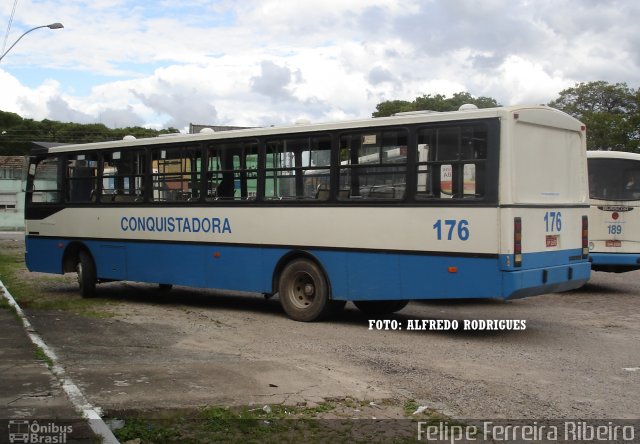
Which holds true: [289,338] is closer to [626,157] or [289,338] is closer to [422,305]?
[422,305]

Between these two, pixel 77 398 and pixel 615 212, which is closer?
pixel 77 398

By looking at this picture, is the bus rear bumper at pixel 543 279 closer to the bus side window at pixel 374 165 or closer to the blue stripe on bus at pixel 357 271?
the blue stripe on bus at pixel 357 271

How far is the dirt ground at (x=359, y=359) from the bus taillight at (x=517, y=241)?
1101 mm

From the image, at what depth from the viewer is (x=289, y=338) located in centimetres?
1012

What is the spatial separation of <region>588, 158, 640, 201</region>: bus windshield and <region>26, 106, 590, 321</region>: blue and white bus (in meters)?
5.31

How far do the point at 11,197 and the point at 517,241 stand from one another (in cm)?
5593

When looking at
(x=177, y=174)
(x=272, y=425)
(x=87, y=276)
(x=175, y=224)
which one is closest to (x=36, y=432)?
(x=272, y=425)

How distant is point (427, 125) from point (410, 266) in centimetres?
190

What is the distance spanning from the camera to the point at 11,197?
5884 cm

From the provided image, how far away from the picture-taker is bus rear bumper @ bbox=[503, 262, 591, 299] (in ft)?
30.9

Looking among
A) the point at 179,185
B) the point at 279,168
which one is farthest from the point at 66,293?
the point at 279,168

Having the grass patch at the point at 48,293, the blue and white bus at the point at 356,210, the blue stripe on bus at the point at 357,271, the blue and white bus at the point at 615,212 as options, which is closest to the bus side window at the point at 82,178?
the blue and white bus at the point at 356,210

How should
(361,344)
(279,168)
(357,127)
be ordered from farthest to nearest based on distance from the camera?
(279,168), (357,127), (361,344)

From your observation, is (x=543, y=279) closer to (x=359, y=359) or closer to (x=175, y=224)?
(x=359, y=359)
